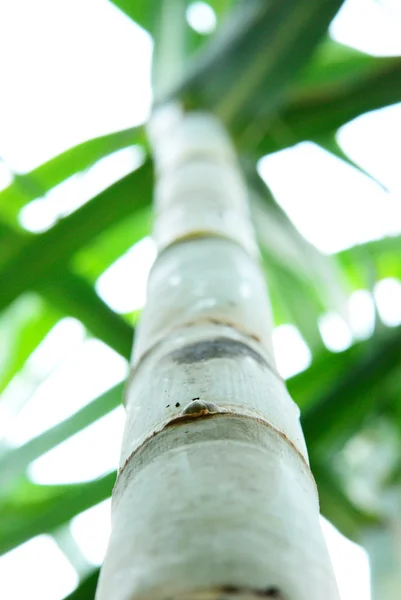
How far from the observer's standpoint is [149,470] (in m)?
0.21

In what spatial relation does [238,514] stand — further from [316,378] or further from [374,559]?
[316,378]

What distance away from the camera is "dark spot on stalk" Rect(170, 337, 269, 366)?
27 centimetres

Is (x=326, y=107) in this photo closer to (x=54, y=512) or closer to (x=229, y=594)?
(x=54, y=512)

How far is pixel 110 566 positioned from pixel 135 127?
771 mm

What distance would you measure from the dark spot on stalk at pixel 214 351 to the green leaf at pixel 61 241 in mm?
486

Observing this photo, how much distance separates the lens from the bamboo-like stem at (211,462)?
6.4 inches

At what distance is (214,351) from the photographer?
27 centimetres

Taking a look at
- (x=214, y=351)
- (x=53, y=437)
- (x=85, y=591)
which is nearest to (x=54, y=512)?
(x=53, y=437)

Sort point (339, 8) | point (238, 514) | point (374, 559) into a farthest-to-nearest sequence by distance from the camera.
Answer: point (339, 8)
point (374, 559)
point (238, 514)

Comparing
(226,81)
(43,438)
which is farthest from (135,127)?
(43,438)

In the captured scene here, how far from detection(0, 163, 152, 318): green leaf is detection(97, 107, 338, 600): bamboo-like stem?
0.39m

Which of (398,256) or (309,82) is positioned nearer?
(309,82)

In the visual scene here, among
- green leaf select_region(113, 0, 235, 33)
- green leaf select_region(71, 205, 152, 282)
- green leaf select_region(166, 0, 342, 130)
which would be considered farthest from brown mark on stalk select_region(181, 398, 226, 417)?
green leaf select_region(113, 0, 235, 33)

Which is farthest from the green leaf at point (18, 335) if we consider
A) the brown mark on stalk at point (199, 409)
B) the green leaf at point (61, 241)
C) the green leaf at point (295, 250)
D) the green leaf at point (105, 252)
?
the brown mark on stalk at point (199, 409)
